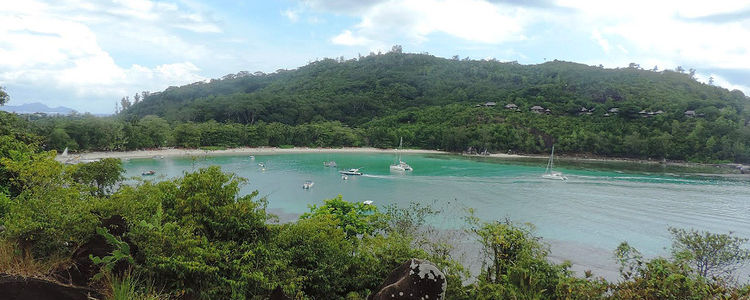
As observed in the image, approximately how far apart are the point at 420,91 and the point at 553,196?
84.8 metres

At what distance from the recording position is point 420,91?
385ft

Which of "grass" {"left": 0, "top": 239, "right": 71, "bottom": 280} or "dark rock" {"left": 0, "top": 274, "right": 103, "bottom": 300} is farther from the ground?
"grass" {"left": 0, "top": 239, "right": 71, "bottom": 280}

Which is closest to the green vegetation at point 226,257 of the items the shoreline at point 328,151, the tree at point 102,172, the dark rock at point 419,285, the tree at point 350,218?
the dark rock at point 419,285

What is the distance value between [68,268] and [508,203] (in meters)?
31.4

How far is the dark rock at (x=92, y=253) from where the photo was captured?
482 cm

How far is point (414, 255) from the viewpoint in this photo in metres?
7.00

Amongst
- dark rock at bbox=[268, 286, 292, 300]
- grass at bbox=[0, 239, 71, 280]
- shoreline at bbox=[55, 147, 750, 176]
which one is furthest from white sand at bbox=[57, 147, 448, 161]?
dark rock at bbox=[268, 286, 292, 300]

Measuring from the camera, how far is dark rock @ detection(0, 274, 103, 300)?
4125 mm

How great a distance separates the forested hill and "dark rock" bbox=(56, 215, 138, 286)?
88066mm

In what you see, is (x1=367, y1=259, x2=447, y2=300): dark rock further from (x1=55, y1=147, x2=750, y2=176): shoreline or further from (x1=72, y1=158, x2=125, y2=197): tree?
(x1=55, y1=147, x2=750, y2=176): shoreline

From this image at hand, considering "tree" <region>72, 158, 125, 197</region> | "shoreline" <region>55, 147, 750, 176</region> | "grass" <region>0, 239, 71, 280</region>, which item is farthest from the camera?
"shoreline" <region>55, 147, 750, 176</region>

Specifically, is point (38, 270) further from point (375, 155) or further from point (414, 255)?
point (375, 155)

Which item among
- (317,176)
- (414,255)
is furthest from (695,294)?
(317,176)

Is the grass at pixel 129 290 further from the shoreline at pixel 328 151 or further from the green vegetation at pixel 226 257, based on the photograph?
the shoreline at pixel 328 151
